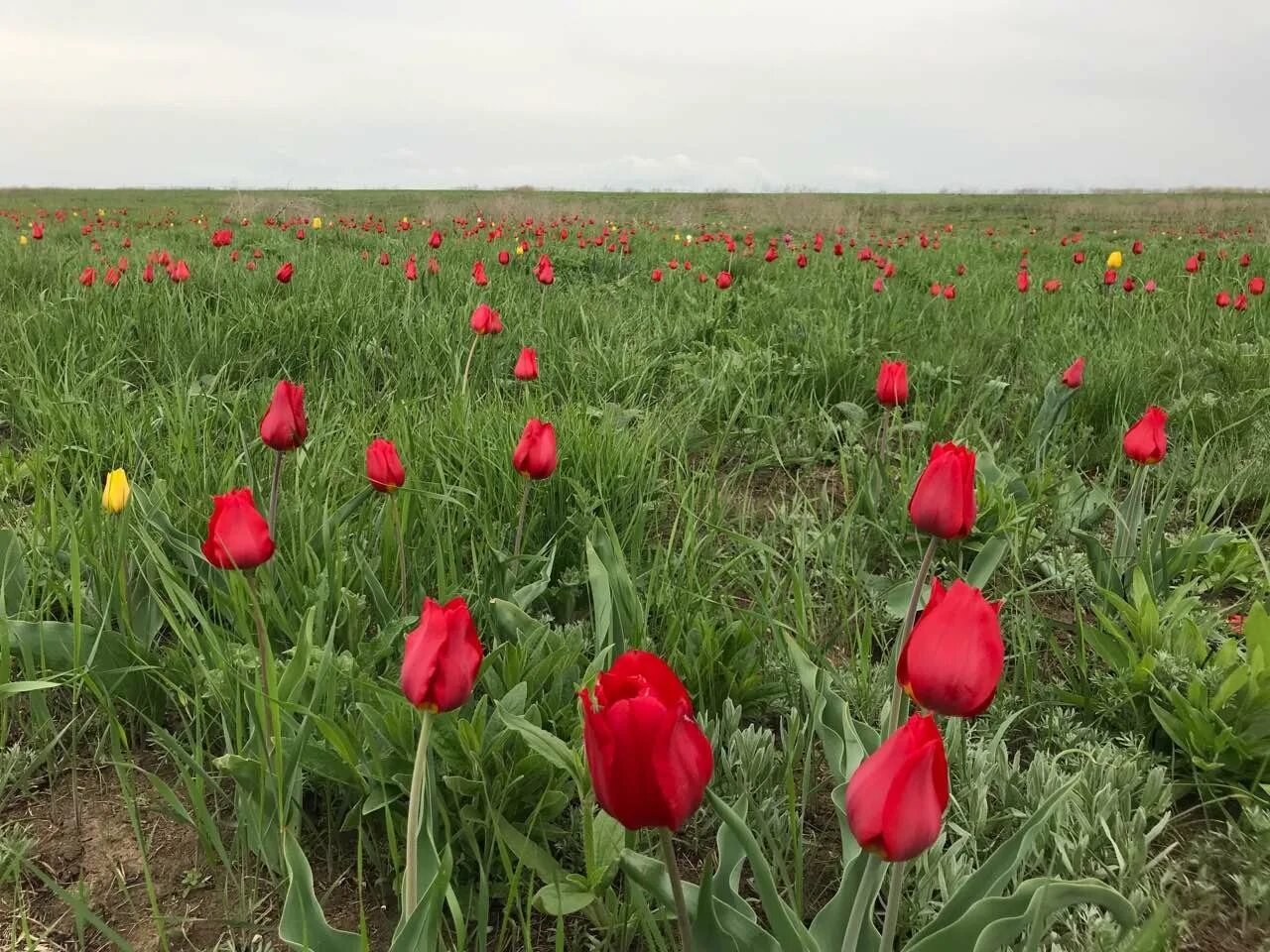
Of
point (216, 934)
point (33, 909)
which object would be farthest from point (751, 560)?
point (33, 909)

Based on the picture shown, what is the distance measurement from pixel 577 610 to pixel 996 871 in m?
1.23

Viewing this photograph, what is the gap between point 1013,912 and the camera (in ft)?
3.32

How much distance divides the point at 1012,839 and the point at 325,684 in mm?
1149

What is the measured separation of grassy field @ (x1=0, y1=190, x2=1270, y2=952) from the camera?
4.51 ft

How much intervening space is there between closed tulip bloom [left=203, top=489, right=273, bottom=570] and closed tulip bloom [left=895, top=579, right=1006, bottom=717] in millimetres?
1021

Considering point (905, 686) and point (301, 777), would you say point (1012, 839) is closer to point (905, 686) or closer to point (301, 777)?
point (905, 686)

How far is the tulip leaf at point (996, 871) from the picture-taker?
1.08m

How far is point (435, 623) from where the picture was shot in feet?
3.41

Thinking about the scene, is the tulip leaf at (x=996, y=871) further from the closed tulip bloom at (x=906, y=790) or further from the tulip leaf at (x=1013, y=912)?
the closed tulip bloom at (x=906, y=790)

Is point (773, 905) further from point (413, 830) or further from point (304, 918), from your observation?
point (304, 918)

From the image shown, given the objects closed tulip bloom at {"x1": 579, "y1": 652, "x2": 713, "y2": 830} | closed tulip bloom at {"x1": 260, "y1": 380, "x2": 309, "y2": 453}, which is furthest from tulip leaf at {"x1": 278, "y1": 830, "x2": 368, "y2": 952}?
closed tulip bloom at {"x1": 260, "y1": 380, "x2": 309, "y2": 453}

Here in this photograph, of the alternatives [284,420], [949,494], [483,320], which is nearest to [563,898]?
[949,494]

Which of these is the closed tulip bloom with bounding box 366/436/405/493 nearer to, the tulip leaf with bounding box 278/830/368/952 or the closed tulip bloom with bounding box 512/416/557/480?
the closed tulip bloom with bounding box 512/416/557/480

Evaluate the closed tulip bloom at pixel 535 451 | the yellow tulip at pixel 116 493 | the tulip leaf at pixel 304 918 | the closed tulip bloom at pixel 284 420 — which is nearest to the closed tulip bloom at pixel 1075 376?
the closed tulip bloom at pixel 535 451
